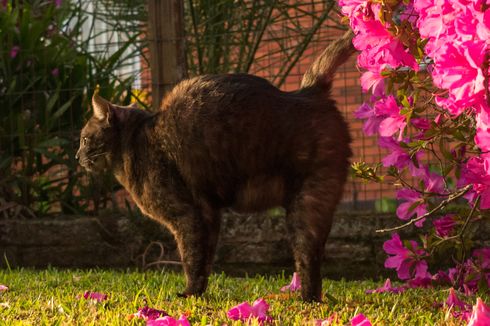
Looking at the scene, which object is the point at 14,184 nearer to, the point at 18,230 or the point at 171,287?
the point at 18,230

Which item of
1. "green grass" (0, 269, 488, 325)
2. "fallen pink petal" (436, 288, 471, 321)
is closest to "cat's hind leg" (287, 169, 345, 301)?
"green grass" (0, 269, 488, 325)

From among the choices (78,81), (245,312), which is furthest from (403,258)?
(78,81)

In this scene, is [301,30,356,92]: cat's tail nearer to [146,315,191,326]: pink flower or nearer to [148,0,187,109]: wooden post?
[146,315,191,326]: pink flower

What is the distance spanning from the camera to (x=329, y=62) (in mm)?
4055

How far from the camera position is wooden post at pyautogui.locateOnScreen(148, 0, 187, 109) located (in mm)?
6082

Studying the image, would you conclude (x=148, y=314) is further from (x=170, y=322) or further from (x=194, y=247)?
(x=194, y=247)

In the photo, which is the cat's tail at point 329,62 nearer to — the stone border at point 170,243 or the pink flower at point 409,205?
the pink flower at point 409,205

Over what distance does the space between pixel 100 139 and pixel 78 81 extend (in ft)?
9.00

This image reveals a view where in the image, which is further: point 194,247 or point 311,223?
point 194,247

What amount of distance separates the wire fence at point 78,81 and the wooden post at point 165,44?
29 cm

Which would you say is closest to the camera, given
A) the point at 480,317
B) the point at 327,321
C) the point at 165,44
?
the point at 480,317

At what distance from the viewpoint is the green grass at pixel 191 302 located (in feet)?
11.0

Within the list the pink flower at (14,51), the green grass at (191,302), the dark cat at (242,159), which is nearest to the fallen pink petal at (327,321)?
the green grass at (191,302)

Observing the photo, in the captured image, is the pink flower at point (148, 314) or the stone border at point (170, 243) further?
the stone border at point (170, 243)
